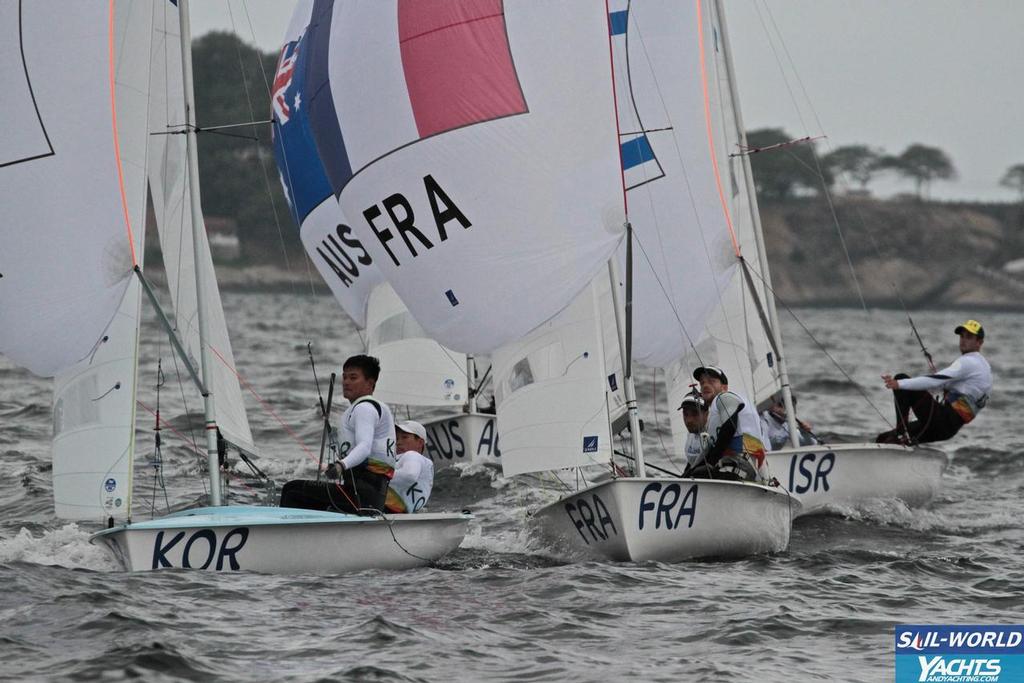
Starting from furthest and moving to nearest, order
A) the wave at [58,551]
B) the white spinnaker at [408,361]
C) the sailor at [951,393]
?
1. the white spinnaker at [408,361]
2. the sailor at [951,393]
3. the wave at [58,551]

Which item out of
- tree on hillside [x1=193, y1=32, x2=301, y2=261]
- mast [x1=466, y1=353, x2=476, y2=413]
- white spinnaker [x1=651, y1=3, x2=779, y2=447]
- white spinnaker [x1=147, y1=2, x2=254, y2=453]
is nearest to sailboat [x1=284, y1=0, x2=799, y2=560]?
white spinnaker [x1=147, y1=2, x2=254, y2=453]

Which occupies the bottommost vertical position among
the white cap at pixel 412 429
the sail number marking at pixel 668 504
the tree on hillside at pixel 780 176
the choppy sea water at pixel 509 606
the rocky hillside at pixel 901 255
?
the choppy sea water at pixel 509 606

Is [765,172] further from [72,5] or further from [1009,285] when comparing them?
[72,5]

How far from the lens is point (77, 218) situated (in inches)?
305

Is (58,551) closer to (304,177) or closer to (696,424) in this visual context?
(696,424)

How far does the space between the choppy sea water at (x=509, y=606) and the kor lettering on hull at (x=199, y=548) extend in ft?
0.29

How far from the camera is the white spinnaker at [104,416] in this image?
788 centimetres

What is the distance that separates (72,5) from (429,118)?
1846mm

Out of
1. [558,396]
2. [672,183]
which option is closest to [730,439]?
[558,396]

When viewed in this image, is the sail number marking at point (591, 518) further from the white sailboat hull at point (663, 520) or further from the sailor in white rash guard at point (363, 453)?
the sailor in white rash guard at point (363, 453)

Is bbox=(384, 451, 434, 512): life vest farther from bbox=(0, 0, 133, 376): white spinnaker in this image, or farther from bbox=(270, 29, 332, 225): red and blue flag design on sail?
bbox=(270, 29, 332, 225): red and blue flag design on sail

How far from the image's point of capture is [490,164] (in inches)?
329

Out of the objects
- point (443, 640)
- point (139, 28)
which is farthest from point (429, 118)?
point (443, 640)

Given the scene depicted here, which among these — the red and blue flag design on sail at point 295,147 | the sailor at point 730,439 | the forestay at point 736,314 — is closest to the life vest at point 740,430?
the sailor at point 730,439
